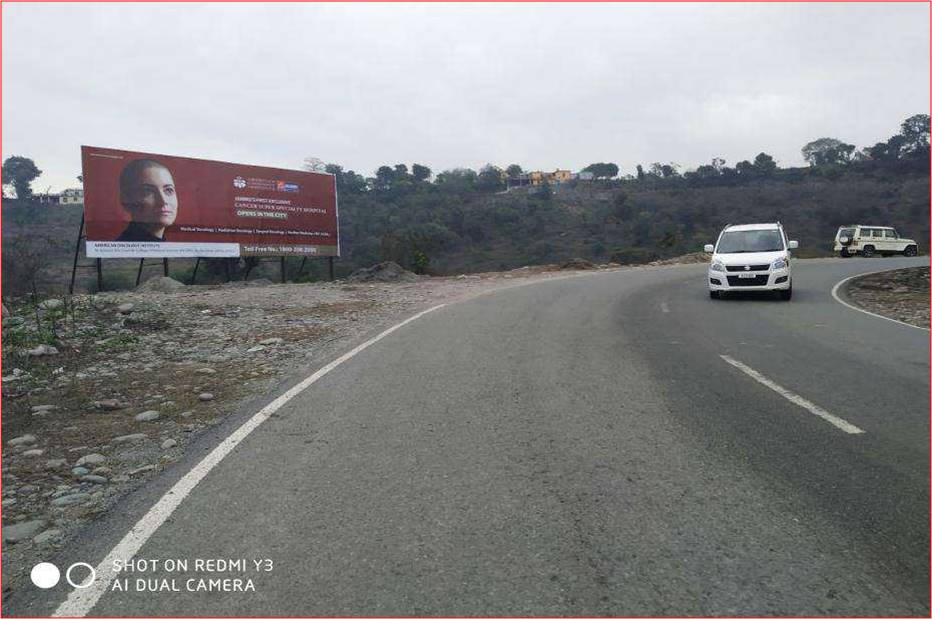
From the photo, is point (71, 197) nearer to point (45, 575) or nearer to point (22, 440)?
point (22, 440)

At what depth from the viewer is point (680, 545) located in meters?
3.47

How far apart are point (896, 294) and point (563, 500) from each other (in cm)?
1900

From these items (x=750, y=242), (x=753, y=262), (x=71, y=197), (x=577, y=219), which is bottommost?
(x=753, y=262)

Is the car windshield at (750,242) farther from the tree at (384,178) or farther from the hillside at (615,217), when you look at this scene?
the tree at (384,178)

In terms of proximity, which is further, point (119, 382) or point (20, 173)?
point (20, 173)

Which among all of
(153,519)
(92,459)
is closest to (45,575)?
(153,519)

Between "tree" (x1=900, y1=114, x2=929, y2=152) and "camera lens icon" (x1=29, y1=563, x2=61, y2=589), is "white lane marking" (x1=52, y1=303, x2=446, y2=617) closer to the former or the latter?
"camera lens icon" (x1=29, y1=563, x2=61, y2=589)

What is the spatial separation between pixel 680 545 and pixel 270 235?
96.7ft

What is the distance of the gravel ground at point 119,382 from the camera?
14.8 ft

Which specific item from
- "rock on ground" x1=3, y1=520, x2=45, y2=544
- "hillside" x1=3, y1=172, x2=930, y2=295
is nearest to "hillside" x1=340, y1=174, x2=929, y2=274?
"hillside" x1=3, y1=172, x2=930, y2=295

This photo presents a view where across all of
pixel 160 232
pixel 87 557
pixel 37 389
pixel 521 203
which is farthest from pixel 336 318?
pixel 521 203

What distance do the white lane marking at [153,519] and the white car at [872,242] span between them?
4115 centimetres

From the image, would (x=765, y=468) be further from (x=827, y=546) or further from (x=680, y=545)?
(x=680, y=545)

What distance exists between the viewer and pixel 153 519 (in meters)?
3.96
